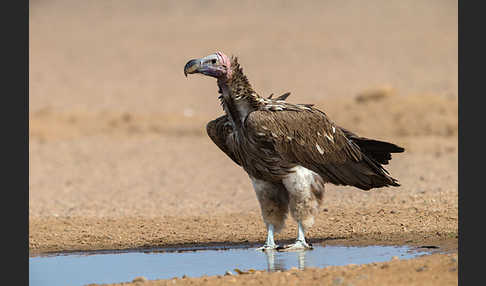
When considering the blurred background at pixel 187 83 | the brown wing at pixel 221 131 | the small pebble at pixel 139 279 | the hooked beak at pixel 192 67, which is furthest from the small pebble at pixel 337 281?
the blurred background at pixel 187 83

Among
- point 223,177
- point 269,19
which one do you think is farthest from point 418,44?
point 223,177

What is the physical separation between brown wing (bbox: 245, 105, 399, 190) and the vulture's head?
0.57 metres

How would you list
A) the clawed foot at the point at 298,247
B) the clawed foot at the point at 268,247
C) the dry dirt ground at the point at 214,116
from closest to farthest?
the clawed foot at the point at 298,247 → the clawed foot at the point at 268,247 → the dry dirt ground at the point at 214,116

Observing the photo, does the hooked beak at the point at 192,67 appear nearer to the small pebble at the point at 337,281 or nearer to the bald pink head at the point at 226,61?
the bald pink head at the point at 226,61

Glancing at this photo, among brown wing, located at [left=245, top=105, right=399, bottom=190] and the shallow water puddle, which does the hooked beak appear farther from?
the shallow water puddle

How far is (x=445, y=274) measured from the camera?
7.85 m

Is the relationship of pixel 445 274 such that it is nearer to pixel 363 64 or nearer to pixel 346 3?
pixel 363 64

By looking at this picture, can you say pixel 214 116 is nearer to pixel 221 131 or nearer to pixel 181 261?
pixel 221 131

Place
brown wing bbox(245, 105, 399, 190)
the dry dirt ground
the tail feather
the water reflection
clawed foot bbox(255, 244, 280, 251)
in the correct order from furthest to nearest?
the dry dirt ground
the tail feather
clawed foot bbox(255, 244, 280, 251)
brown wing bbox(245, 105, 399, 190)
the water reflection

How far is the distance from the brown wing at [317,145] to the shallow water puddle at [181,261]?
80 centimetres

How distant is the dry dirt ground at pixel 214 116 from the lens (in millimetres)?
11805

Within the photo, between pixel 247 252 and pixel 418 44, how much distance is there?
3673 centimetres

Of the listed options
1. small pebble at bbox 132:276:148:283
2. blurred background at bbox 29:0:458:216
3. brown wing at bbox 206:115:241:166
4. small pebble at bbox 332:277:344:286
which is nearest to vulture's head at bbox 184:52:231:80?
brown wing at bbox 206:115:241:166

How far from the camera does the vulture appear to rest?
32.3 ft
